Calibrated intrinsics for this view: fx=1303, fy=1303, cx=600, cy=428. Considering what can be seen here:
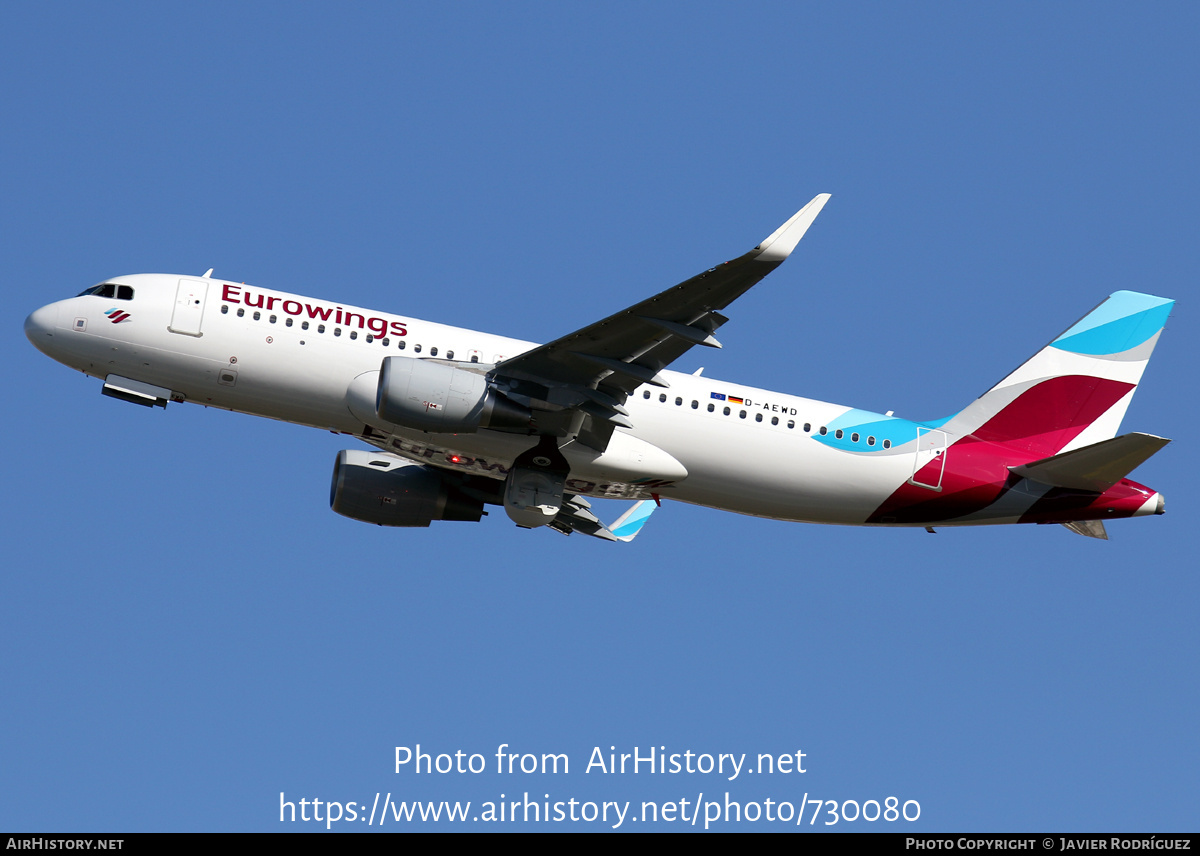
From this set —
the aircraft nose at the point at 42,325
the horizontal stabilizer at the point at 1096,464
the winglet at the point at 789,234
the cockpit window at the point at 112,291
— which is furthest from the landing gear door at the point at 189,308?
the horizontal stabilizer at the point at 1096,464

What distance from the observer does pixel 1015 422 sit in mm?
37250

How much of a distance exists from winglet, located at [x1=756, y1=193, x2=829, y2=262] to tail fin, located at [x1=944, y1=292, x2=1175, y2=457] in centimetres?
1160

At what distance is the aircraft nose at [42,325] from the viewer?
33094 millimetres

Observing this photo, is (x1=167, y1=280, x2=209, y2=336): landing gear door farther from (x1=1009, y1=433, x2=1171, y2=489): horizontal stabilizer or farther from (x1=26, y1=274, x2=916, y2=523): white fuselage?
(x1=1009, y1=433, x2=1171, y2=489): horizontal stabilizer

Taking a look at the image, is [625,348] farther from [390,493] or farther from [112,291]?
[112,291]

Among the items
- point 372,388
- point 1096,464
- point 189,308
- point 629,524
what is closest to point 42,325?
point 189,308

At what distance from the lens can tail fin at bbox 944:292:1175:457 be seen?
122 ft

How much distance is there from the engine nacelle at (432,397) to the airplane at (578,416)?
45 mm

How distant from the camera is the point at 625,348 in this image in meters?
30.9

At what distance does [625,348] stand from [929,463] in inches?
396

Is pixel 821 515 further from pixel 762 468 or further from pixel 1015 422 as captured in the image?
pixel 1015 422

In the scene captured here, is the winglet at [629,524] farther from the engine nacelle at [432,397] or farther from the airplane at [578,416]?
the engine nacelle at [432,397]
